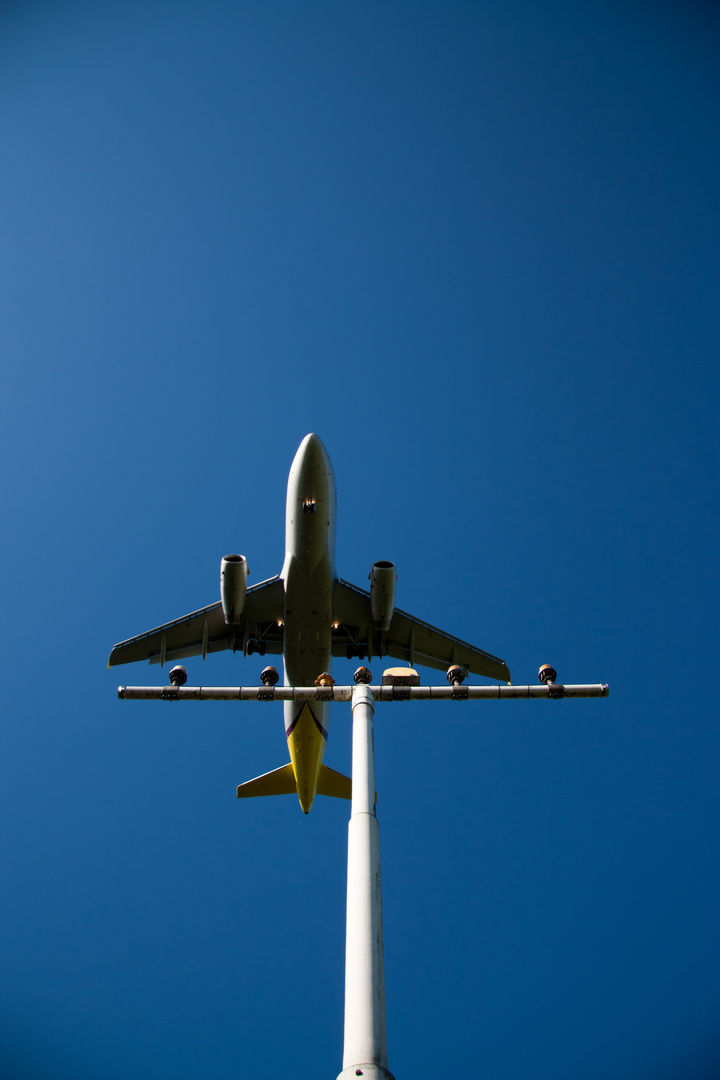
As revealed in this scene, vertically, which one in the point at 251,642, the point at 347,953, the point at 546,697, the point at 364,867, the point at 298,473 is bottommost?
the point at 347,953

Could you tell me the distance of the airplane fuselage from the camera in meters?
28.5

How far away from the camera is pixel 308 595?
29312mm

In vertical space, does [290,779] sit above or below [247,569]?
below

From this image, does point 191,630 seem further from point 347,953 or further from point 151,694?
point 347,953

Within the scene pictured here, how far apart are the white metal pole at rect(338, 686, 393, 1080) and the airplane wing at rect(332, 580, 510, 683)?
2266 cm

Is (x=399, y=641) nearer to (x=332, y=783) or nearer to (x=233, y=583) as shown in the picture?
(x=332, y=783)

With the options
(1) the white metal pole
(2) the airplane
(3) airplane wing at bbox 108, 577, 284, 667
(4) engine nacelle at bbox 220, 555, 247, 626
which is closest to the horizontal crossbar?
(1) the white metal pole

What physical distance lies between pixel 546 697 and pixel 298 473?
742 inches

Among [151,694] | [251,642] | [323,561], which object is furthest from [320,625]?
[151,694]

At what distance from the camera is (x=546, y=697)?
11.0 metres

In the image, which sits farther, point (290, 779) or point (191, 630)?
point (191, 630)

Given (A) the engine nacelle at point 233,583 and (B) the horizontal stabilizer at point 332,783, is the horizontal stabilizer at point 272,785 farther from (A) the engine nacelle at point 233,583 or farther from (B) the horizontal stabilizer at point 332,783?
(A) the engine nacelle at point 233,583

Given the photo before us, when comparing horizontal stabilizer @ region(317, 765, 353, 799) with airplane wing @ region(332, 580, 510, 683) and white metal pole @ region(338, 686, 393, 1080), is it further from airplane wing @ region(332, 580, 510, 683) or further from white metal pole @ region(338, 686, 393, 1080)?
white metal pole @ region(338, 686, 393, 1080)

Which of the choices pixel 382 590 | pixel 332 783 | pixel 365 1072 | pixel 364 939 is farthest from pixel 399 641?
pixel 365 1072
